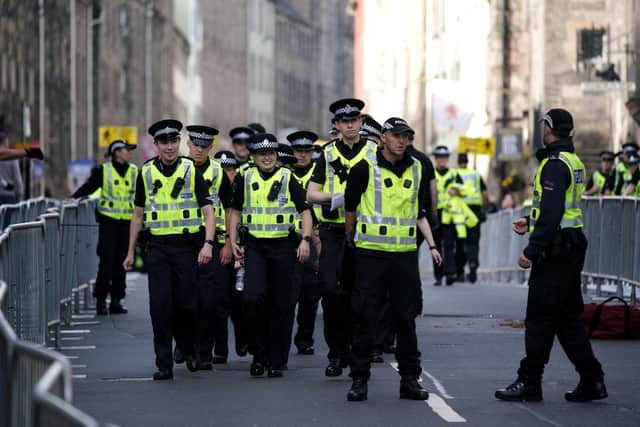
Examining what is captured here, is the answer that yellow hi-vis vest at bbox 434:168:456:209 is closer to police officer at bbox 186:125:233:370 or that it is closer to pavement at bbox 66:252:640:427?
pavement at bbox 66:252:640:427

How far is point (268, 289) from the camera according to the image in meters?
14.1

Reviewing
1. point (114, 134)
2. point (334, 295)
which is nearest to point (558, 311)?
point (334, 295)

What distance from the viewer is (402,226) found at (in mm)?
12227

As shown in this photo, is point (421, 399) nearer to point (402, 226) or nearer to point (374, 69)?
point (402, 226)

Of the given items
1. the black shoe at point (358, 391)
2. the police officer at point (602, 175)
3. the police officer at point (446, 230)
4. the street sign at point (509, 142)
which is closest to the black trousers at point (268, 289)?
the black shoe at point (358, 391)

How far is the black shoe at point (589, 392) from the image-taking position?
11812 millimetres

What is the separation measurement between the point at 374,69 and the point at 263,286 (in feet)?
305

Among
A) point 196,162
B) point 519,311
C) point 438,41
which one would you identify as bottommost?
point 519,311

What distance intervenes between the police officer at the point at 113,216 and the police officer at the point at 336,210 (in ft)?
22.4

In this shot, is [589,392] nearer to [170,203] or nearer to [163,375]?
[163,375]

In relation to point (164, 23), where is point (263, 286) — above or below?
below

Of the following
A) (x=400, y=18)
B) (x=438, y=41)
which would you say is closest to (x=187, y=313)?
(x=438, y=41)

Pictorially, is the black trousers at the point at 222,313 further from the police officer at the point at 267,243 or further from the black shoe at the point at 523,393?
the black shoe at the point at 523,393

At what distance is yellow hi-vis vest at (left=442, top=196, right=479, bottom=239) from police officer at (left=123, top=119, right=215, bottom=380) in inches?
512
